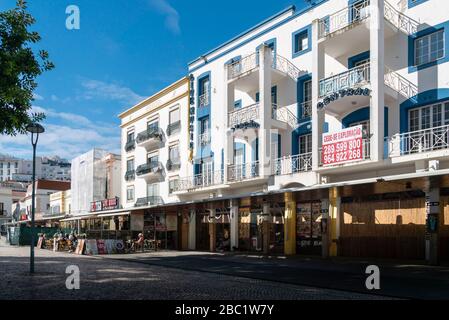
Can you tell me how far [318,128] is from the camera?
77.3 feet

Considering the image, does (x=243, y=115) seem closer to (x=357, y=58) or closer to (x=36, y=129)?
(x=357, y=58)

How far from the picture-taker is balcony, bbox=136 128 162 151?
39.0 metres

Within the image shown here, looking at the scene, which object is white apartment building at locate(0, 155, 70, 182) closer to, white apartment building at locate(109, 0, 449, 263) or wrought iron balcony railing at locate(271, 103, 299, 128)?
white apartment building at locate(109, 0, 449, 263)

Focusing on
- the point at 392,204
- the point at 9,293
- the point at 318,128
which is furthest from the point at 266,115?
the point at 9,293

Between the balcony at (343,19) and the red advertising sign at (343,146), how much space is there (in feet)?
16.1

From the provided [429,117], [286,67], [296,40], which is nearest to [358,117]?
[429,117]

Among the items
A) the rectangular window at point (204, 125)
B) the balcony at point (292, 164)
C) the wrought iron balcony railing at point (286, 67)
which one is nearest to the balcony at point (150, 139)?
the rectangular window at point (204, 125)

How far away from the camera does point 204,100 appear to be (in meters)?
34.6

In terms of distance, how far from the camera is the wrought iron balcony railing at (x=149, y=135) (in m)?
38.9

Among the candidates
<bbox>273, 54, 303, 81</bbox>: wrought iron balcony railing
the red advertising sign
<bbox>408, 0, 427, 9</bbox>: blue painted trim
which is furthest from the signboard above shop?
<bbox>408, 0, 427, 9</bbox>: blue painted trim

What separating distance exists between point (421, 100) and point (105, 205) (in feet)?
110

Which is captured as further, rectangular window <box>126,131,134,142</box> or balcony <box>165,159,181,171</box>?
rectangular window <box>126,131,134,142</box>

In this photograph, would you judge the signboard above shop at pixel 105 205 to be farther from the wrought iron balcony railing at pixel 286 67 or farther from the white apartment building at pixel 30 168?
the white apartment building at pixel 30 168

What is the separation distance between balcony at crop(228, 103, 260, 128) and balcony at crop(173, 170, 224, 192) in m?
3.65
